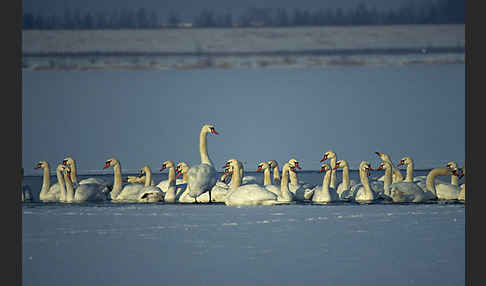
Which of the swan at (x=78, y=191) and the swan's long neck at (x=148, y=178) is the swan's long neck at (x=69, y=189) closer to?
the swan at (x=78, y=191)

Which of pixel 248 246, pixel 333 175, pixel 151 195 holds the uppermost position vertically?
pixel 333 175

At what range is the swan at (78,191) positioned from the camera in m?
17.3

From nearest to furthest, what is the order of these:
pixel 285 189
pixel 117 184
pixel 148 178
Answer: pixel 285 189, pixel 117 184, pixel 148 178

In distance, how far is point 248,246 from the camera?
33.6ft

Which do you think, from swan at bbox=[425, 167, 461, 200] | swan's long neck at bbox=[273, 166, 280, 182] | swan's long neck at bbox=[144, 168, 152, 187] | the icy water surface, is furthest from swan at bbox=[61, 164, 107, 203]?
swan at bbox=[425, 167, 461, 200]

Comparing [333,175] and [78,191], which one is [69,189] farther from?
[333,175]

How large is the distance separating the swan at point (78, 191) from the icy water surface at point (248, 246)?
96.0 inches

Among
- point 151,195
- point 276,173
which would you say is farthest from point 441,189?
point 151,195

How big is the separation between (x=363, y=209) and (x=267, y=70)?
43.0 feet

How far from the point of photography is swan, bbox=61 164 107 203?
17.3m

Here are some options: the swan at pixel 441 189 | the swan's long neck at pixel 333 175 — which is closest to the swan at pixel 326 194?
the swan's long neck at pixel 333 175

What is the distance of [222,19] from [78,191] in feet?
40.3

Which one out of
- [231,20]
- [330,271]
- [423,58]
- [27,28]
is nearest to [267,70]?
[231,20]

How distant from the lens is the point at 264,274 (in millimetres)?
8594
